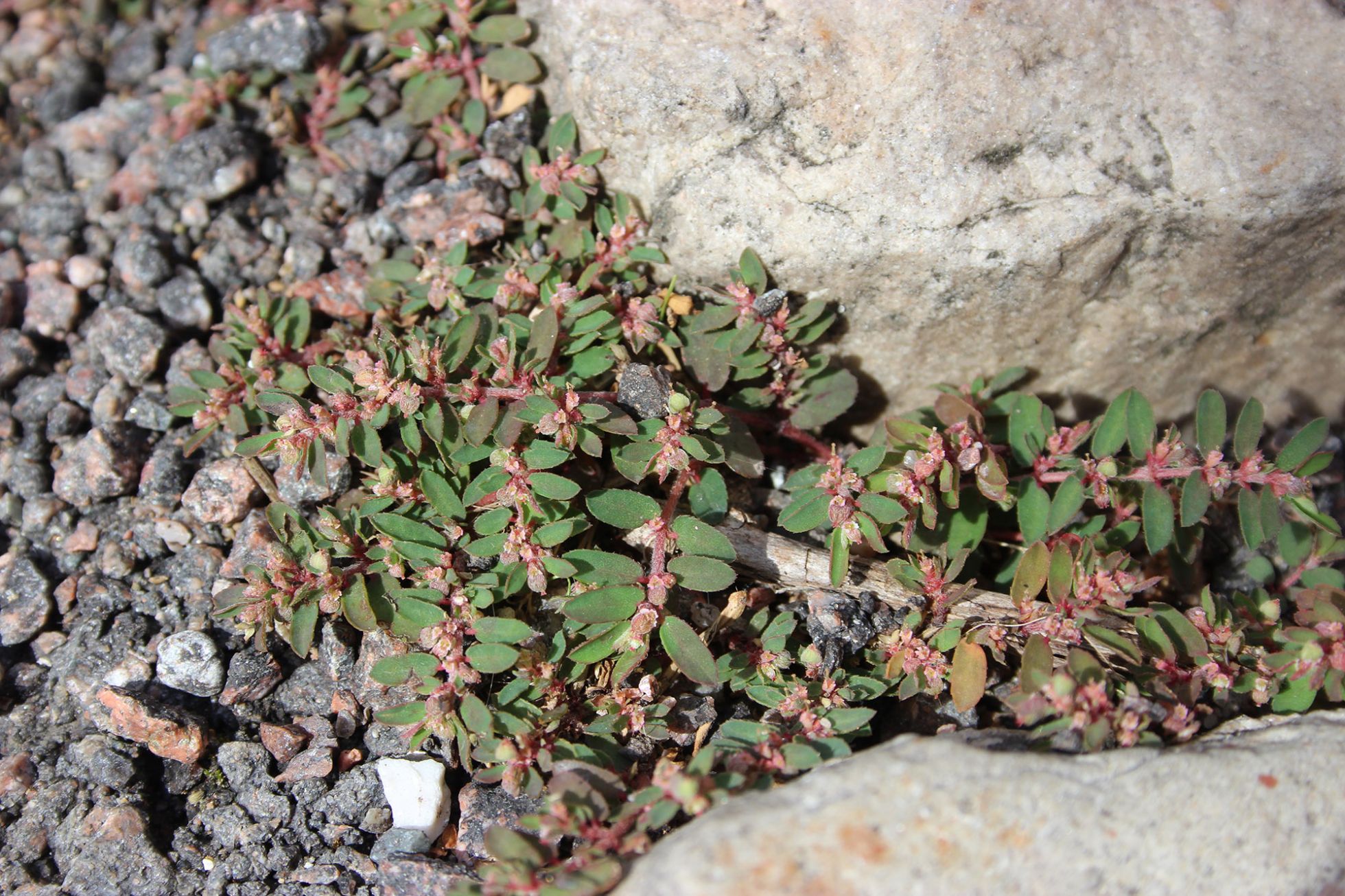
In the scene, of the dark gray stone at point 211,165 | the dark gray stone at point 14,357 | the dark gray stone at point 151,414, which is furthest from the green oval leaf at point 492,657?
the dark gray stone at point 211,165

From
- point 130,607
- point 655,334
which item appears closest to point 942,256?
point 655,334

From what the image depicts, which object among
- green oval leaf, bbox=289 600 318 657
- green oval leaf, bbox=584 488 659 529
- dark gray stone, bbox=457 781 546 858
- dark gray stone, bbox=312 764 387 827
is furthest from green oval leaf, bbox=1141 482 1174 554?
green oval leaf, bbox=289 600 318 657

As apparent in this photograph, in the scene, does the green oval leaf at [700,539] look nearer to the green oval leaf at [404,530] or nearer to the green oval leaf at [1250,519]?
the green oval leaf at [404,530]

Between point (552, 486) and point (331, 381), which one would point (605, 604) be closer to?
point (552, 486)

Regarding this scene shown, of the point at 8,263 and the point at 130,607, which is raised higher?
the point at 8,263

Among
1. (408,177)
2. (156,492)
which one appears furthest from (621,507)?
(408,177)

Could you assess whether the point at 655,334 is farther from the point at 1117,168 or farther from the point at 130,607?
the point at 130,607
